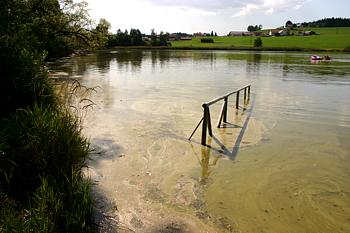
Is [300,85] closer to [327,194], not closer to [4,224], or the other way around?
[327,194]

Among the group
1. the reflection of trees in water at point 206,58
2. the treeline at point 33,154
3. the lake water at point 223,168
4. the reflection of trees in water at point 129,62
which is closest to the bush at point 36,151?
the treeline at point 33,154

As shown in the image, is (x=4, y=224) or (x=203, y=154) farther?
(x=203, y=154)

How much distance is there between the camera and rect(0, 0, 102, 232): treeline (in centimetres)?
570

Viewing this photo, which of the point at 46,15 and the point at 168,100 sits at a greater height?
the point at 46,15

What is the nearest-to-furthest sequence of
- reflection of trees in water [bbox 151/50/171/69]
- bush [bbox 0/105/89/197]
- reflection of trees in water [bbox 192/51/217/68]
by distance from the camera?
1. bush [bbox 0/105/89/197]
2. reflection of trees in water [bbox 151/50/171/69]
3. reflection of trees in water [bbox 192/51/217/68]

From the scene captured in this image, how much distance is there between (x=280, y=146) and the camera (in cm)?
1229

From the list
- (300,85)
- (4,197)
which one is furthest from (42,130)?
(300,85)

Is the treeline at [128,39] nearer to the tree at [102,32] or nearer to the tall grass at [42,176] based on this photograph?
the tree at [102,32]

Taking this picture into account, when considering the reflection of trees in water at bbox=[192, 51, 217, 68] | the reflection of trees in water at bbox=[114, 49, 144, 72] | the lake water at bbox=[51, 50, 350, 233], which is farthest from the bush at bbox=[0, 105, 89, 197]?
the reflection of trees in water at bbox=[192, 51, 217, 68]

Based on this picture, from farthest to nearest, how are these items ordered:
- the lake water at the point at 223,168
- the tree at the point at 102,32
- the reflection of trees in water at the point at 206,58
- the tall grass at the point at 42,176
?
the reflection of trees in water at the point at 206,58
the tree at the point at 102,32
the lake water at the point at 223,168
the tall grass at the point at 42,176

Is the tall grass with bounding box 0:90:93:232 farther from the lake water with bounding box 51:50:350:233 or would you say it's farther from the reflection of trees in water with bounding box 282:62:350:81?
the reflection of trees in water with bounding box 282:62:350:81

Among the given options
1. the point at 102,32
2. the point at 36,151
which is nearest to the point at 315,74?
the point at 102,32

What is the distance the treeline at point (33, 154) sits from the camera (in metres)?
5.70

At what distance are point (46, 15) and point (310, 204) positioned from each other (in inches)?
863
